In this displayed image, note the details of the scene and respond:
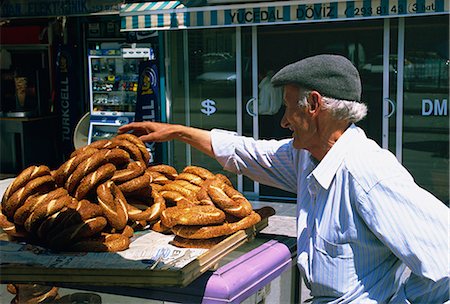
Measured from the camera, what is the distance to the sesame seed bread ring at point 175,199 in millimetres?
2741

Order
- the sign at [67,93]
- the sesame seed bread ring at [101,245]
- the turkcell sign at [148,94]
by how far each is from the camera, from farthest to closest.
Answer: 1. the sign at [67,93]
2. the turkcell sign at [148,94]
3. the sesame seed bread ring at [101,245]

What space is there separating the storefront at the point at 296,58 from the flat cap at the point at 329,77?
532 cm

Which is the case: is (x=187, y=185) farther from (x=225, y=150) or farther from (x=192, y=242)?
(x=192, y=242)

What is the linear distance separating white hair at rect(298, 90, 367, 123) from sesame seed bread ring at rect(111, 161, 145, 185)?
35.2 inches

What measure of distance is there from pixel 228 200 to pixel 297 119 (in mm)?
602

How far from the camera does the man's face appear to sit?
225 centimetres

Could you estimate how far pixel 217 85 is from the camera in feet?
28.9

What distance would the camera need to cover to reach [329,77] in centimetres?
215

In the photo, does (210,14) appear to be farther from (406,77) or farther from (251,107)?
(406,77)

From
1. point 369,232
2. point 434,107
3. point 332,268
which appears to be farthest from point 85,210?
point 434,107

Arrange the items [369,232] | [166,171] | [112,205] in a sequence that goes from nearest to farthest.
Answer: [369,232] → [112,205] → [166,171]

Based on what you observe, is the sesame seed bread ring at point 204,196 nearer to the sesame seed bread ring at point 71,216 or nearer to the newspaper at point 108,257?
the newspaper at point 108,257

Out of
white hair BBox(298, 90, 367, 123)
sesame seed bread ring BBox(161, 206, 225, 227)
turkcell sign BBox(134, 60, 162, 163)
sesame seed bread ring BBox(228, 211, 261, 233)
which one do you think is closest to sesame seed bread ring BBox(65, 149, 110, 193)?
sesame seed bread ring BBox(161, 206, 225, 227)

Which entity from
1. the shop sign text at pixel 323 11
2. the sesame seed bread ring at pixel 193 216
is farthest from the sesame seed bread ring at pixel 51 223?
the shop sign text at pixel 323 11
